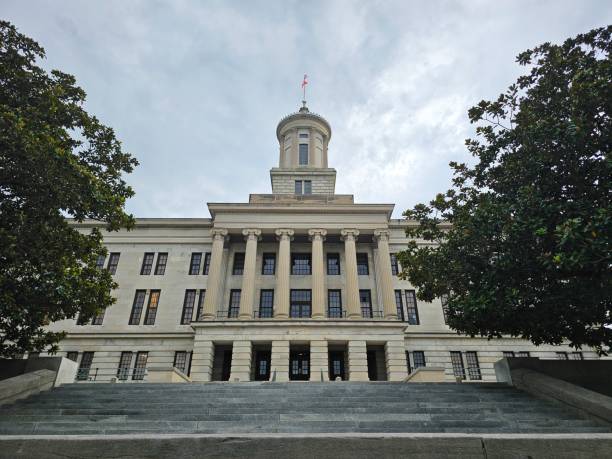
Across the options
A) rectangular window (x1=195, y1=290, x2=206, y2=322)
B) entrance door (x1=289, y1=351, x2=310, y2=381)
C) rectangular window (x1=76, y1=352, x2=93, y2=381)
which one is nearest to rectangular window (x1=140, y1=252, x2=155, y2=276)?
Answer: rectangular window (x1=195, y1=290, x2=206, y2=322)

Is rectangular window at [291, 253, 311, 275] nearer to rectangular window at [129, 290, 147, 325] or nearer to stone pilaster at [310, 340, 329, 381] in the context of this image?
stone pilaster at [310, 340, 329, 381]

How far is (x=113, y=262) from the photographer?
32.6 m

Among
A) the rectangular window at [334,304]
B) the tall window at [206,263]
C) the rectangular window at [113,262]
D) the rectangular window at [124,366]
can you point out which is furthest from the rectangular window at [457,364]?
the rectangular window at [113,262]

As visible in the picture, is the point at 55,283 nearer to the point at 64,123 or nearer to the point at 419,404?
the point at 64,123

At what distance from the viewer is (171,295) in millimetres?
30875

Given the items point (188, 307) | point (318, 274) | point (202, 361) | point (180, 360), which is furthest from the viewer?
point (188, 307)

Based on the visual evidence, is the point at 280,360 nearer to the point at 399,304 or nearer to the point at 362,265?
the point at 399,304

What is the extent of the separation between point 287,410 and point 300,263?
22.6m

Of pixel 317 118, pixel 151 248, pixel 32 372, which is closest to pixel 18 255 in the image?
pixel 32 372

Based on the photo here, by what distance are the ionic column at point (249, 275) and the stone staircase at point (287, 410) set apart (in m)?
14.1

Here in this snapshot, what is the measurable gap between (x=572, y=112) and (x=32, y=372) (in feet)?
62.7

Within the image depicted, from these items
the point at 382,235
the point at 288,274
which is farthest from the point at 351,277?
the point at 288,274

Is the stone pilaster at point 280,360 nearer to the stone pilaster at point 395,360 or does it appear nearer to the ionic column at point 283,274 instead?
the ionic column at point 283,274

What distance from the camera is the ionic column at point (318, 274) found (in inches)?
1091
